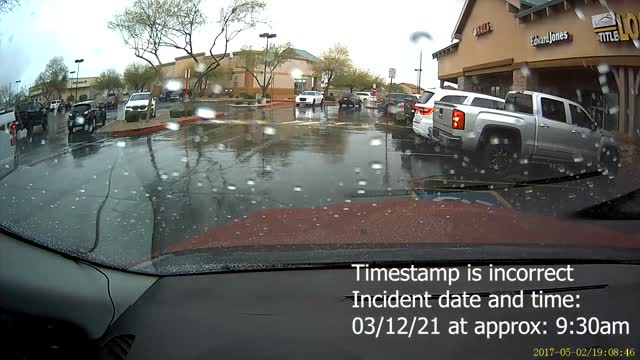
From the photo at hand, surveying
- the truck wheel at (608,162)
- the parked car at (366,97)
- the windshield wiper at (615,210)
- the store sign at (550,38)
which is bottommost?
the windshield wiper at (615,210)

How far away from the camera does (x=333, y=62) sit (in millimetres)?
4953

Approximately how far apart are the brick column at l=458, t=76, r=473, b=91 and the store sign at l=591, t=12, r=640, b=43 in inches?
48.4

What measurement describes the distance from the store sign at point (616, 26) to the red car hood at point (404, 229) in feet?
5.89

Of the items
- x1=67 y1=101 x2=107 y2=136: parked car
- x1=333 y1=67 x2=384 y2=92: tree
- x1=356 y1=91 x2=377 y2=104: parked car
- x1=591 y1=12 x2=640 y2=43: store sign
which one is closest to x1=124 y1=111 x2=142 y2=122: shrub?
x1=67 y1=101 x2=107 y2=136: parked car

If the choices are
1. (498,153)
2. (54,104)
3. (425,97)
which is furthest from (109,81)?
(498,153)

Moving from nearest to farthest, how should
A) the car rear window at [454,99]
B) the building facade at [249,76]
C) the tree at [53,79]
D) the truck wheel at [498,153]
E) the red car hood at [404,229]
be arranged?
the red car hood at [404,229] → the tree at [53,79] → the building facade at [249,76] → the car rear window at [454,99] → the truck wheel at [498,153]

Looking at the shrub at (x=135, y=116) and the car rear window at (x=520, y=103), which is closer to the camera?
the shrub at (x=135, y=116)

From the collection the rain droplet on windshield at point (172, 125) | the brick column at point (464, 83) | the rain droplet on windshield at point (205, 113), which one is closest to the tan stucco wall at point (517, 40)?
the brick column at point (464, 83)

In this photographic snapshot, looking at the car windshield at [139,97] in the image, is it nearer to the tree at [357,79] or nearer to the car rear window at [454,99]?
the tree at [357,79]

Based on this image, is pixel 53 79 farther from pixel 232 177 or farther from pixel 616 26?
pixel 616 26

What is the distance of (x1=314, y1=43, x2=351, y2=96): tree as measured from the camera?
188 inches

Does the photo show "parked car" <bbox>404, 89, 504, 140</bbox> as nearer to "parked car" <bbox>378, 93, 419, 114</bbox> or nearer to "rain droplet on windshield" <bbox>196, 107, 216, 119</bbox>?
"parked car" <bbox>378, 93, 419, 114</bbox>

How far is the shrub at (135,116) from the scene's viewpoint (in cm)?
487

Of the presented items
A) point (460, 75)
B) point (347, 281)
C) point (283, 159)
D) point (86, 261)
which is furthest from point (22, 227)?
point (460, 75)
